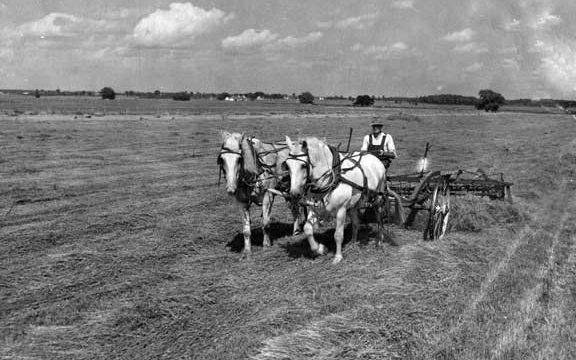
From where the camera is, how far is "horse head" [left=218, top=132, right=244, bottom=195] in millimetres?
8281

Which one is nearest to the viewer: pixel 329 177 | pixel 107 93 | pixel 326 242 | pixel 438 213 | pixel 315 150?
pixel 315 150

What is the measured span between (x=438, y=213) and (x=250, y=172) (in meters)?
4.45

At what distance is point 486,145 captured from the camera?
32.1m

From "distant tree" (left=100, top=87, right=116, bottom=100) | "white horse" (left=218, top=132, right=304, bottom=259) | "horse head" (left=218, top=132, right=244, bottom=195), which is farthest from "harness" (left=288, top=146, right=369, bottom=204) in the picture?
"distant tree" (left=100, top=87, right=116, bottom=100)

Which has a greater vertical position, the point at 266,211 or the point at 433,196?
the point at 433,196

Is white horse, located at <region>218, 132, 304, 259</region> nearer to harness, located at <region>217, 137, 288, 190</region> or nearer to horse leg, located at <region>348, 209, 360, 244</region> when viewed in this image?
harness, located at <region>217, 137, 288, 190</region>

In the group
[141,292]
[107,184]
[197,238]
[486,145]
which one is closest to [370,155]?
[197,238]

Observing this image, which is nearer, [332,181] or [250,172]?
[332,181]

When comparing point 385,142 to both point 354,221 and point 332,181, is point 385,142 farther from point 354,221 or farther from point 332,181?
point 332,181

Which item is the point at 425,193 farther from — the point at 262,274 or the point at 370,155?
the point at 262,274

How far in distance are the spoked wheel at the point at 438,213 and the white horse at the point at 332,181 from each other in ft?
3.82

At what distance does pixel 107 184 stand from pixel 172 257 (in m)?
8.64

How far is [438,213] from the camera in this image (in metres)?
10.4

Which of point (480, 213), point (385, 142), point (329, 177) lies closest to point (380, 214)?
point (329, 177)
